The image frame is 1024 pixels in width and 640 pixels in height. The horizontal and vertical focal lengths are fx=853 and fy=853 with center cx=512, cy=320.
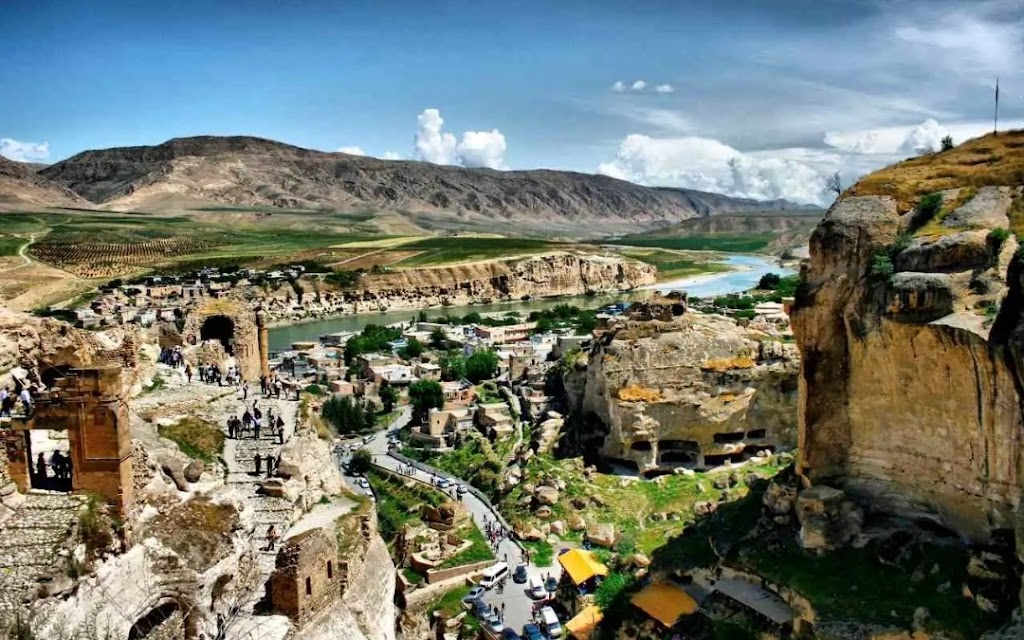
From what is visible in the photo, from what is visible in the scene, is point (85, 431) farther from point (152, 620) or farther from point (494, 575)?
point (494, 575)

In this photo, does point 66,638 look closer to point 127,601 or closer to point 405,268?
point 127,601

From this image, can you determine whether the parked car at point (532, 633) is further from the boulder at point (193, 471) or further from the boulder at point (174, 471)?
the boulder at point (174, 471)

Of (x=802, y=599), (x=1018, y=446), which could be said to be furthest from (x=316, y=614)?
(x=1018, y=446)

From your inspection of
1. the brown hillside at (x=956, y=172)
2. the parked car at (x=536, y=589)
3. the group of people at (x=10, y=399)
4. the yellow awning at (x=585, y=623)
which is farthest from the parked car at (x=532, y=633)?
the brown hillside at (x=956, y=172)

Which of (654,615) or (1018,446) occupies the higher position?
(1018,446)

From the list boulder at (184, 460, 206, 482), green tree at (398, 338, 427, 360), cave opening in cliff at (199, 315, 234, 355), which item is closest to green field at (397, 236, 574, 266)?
green tree at (398, 338, 427, 360)

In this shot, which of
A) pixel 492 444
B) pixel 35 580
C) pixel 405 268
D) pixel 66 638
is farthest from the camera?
pixel 405 268

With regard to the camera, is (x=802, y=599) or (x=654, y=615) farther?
(x=654, y=615)
